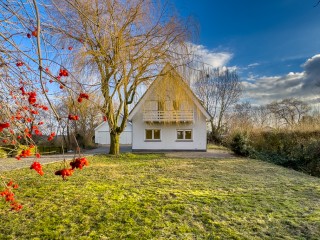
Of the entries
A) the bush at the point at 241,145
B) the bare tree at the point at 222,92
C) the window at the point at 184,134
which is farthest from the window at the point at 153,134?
the bare tree at the point at 222,92

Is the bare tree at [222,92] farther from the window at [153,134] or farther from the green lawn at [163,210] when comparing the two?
the green lawn at [163,210]

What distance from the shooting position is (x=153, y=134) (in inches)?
649

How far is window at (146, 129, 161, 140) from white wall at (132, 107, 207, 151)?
8.7 inches

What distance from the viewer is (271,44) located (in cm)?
1019

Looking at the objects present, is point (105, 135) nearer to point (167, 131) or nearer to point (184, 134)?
point (167, 131)

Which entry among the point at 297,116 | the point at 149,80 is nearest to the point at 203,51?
the point at 149,80

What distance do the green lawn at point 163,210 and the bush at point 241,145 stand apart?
700 cm

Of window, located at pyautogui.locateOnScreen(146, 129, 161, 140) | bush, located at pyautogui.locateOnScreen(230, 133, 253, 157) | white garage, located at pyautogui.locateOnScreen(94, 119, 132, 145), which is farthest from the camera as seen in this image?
white garage, located at pyautogui.locateOnScreen(94, 119, 132, 145)

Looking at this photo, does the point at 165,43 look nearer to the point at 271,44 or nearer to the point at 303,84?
the point at 271,44

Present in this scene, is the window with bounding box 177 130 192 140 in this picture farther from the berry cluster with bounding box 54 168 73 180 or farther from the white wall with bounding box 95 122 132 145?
the berry cluster with bounding box 54 168 73 180

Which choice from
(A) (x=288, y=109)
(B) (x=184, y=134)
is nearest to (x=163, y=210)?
(B) (x=184, y=134)

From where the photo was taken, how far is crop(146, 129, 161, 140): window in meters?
16.4

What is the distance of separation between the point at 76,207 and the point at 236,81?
961 inches

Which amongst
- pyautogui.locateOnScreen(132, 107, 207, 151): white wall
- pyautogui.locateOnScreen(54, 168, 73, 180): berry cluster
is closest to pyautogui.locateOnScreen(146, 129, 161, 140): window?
pyautogui.locateOnScreen(132, 107, 207, 151): white wall
